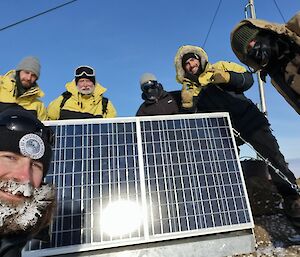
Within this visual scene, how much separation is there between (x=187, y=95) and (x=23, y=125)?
3.30 meters

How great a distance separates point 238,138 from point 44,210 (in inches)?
132

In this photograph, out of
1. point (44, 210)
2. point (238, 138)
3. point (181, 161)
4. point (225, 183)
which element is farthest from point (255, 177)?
point (44, 210)

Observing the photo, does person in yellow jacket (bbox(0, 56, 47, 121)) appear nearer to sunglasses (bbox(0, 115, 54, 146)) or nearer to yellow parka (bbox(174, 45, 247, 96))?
yellow parka (bbox(174, 45, 247, 96))

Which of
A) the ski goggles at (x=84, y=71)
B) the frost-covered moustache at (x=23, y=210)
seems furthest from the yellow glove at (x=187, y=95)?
the frost-covered moustache at (x=23, y=210)

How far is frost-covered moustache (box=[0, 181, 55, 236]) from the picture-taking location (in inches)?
66.4

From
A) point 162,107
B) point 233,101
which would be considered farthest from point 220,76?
point 162,107

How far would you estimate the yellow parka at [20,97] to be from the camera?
179 inches

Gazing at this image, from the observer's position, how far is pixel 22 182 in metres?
1.76

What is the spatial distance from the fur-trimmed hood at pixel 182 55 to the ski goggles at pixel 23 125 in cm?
337

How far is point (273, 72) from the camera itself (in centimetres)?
372

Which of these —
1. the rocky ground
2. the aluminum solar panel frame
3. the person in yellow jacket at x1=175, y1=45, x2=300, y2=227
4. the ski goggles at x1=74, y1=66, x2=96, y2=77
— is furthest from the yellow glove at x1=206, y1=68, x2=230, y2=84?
the ski goggles at x1=74, y1=66, x2=96, y2=77

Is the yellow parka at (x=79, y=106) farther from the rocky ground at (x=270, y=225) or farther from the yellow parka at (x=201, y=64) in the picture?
the rocky ground at (x=270, y=225)

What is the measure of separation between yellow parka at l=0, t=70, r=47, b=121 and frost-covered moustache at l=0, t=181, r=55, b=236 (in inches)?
119

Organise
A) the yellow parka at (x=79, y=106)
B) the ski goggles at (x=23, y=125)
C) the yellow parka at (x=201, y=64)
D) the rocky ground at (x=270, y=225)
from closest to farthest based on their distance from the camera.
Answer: the ski goggles at (x=23, y=125) < the rocky ground at (x=270, y=225) < the yellow parka at (x=201, y=64) < the yellow parka at (x=79, y=106)
